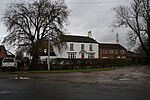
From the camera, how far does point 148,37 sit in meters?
48.2

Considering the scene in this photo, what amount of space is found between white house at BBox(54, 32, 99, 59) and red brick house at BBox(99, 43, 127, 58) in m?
6.93

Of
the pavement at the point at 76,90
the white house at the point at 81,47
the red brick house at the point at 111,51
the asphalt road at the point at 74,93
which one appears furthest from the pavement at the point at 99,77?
the red brick house at the point at 111,51

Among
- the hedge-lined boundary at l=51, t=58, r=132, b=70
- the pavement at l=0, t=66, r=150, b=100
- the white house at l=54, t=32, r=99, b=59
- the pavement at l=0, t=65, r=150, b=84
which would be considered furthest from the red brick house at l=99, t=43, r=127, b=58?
the pavement at l=0, t=66, r=150, b=100

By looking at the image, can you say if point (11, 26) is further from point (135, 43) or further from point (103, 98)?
point (103, 98)

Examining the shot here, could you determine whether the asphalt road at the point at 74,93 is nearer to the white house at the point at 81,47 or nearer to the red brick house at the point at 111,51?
the white house at the point at 81,47

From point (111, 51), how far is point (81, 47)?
19242 millimetres

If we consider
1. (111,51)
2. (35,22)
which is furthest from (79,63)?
(111,51)

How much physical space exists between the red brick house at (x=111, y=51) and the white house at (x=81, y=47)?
22.7ft

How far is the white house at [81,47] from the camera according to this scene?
2813 inches

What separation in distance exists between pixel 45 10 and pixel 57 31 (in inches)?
141

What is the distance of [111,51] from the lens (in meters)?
89.5

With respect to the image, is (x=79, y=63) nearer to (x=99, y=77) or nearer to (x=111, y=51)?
(x=99, y=77)

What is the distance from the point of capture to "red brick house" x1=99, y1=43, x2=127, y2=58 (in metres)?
85.3

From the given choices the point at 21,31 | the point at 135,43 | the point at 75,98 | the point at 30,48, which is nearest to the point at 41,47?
the point at 30,48
